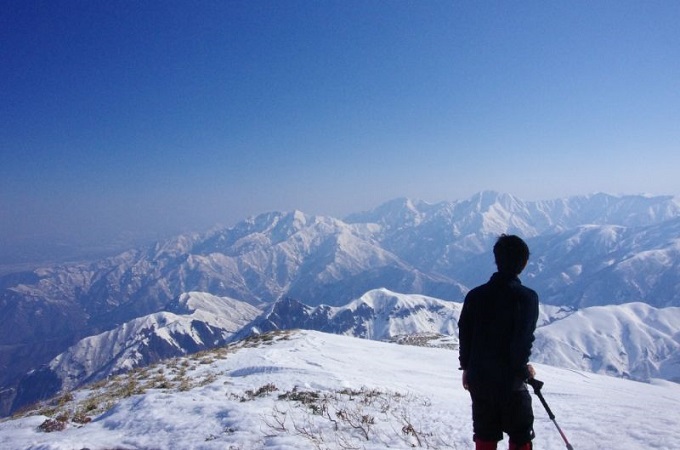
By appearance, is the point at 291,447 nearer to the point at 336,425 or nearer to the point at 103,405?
the point at 336,425

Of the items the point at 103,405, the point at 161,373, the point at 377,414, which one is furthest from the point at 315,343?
the point at 377,414

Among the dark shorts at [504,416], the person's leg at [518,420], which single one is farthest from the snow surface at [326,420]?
the person's leg at [518,420]

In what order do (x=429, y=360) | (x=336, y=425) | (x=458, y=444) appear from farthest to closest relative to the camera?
(x=429, y=360) → (x=336, y=425) → (x=458, y=444)

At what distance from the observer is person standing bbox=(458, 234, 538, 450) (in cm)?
536

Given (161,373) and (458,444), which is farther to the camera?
(161,373)

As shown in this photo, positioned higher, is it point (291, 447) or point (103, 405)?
point (291, 447)

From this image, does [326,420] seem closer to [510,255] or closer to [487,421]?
[487,421]

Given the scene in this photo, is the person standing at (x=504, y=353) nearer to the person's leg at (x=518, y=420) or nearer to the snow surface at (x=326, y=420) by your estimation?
the person's leg at (x=518, y=420)

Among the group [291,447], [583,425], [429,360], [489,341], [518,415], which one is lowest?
[429,360]

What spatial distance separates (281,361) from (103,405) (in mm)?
7198

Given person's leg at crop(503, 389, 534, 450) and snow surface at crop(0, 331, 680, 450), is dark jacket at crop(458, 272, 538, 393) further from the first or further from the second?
snow surface at crop(0, 331, 680, 450)

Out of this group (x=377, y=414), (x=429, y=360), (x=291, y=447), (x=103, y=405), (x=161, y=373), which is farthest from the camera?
(x=429, y=360)

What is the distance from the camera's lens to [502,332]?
5.49 metres

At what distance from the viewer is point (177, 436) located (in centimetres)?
854
